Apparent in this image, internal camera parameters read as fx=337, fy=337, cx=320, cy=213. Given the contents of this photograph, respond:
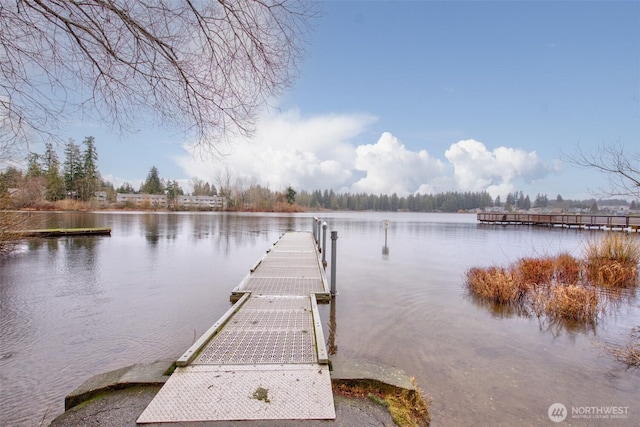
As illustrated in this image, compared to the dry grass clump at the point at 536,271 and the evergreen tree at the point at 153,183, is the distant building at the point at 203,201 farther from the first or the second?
the dry grass clump at the point at 536,271

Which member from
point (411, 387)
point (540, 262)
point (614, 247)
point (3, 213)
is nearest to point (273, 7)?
point (411, 387)

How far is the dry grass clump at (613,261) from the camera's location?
372 inches

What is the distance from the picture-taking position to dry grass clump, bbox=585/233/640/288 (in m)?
9.44

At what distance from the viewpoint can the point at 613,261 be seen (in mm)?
Result: 10172

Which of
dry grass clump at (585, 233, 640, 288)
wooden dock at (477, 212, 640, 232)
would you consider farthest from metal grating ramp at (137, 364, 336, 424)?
wooden dock at (477, 212, 640, 232)

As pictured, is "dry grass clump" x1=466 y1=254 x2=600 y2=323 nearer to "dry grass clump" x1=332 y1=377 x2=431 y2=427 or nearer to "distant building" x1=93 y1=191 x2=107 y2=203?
"dry grass clump" x1=332 y1=377 x2=431 y2=427

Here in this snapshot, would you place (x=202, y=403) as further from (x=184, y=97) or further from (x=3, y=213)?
(x=3, y=213)

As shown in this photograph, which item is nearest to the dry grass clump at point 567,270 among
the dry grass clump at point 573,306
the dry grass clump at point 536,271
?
the dry grass clump at point 536,271

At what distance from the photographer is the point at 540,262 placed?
33.2 ft

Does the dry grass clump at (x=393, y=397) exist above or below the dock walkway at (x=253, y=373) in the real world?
below

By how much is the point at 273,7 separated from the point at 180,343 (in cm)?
464

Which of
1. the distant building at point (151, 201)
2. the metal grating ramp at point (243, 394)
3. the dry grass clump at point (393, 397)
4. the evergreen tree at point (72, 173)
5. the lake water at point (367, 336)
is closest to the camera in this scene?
the metal grating ramp at point (243, 394)

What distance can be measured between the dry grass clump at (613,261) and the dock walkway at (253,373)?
917cm

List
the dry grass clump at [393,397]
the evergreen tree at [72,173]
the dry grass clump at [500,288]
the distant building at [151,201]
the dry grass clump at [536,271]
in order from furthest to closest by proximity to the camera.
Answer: the distant building at [151,201]
the evergreen tree at [72,173]
the dry grass clump at [536,271]
the dry grass clump at [500,288]
the dry grass clump at [393,397]
